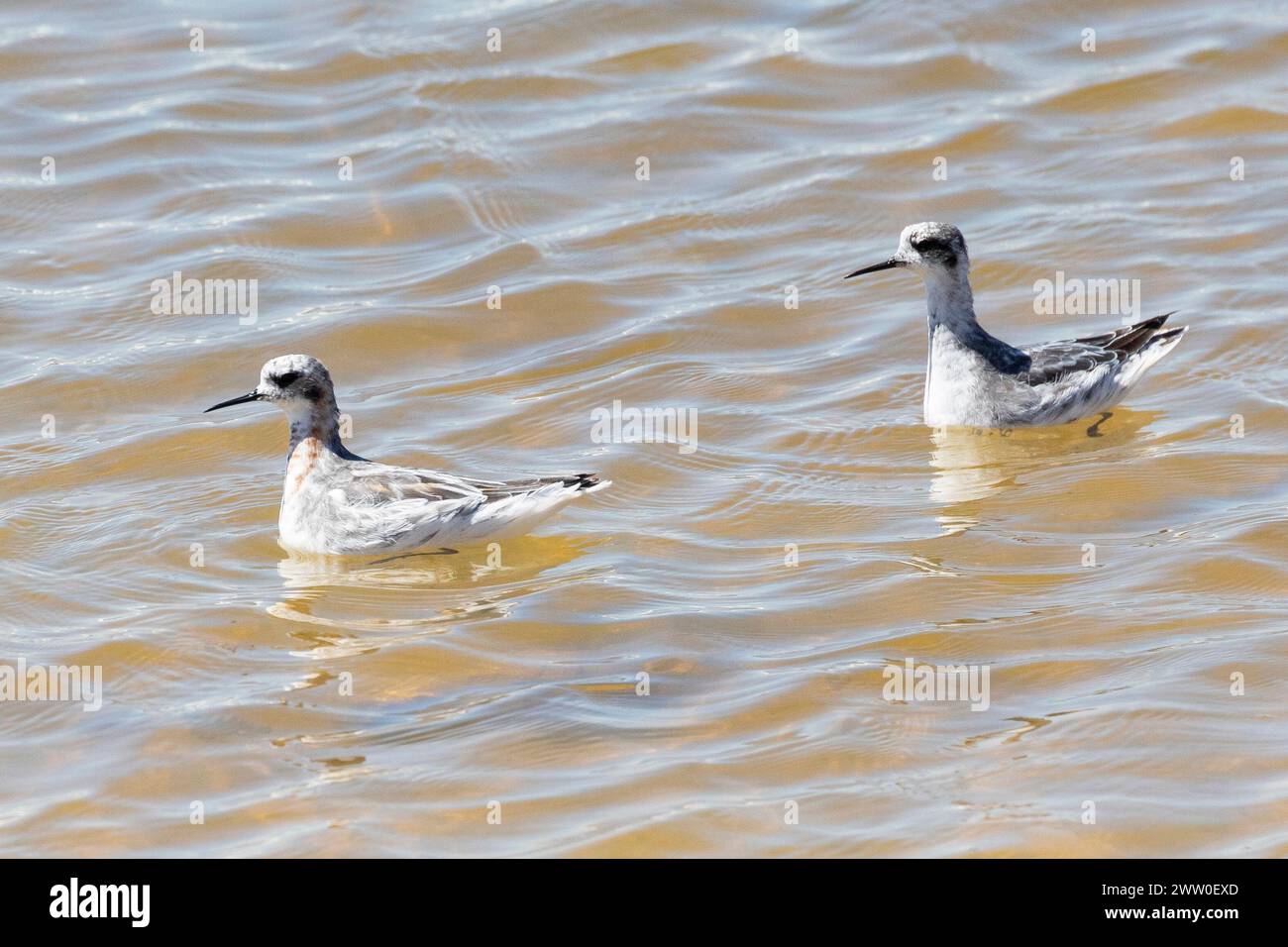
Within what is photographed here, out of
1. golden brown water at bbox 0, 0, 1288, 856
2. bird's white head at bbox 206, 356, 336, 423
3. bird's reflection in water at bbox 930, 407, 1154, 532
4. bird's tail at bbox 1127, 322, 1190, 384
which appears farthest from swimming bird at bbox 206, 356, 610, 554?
bird's tail at bbox 1127, 322, 1190, 384

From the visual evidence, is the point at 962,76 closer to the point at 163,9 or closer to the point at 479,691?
the point at 163,9

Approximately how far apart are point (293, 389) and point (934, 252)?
4625mm

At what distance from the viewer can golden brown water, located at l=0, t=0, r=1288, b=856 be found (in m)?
7.91

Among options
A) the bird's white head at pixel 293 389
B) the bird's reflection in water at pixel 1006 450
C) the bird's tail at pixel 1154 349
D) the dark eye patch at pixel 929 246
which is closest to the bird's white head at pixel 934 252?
the dark eye patch at pixel 929 246

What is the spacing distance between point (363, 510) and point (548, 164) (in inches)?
257

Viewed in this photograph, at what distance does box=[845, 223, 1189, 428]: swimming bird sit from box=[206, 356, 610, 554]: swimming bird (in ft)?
10.0

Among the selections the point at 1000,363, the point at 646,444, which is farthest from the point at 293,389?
the point at 1000,363

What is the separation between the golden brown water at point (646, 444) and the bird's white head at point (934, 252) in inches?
33.4

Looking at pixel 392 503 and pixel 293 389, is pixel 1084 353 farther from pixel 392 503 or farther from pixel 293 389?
pixel 293 389

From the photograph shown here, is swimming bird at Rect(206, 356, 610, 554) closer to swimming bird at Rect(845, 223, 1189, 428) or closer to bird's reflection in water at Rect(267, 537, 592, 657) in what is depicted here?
bird's reflection in water at Rect(267, 537, 592, 657)

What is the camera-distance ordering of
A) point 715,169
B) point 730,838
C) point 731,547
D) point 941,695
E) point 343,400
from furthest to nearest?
1. point 715,169
2. point 343,400
3. point 731,547
4. point 941,695
5. point 730,838

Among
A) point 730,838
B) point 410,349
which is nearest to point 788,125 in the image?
point 410,349

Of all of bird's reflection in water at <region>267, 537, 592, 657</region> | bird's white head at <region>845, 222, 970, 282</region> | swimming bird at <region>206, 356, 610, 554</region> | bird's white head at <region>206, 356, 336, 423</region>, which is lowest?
bird's reflection in water at <region>267, 537, 592, 657</region>

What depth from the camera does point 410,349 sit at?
13656 millimetres
